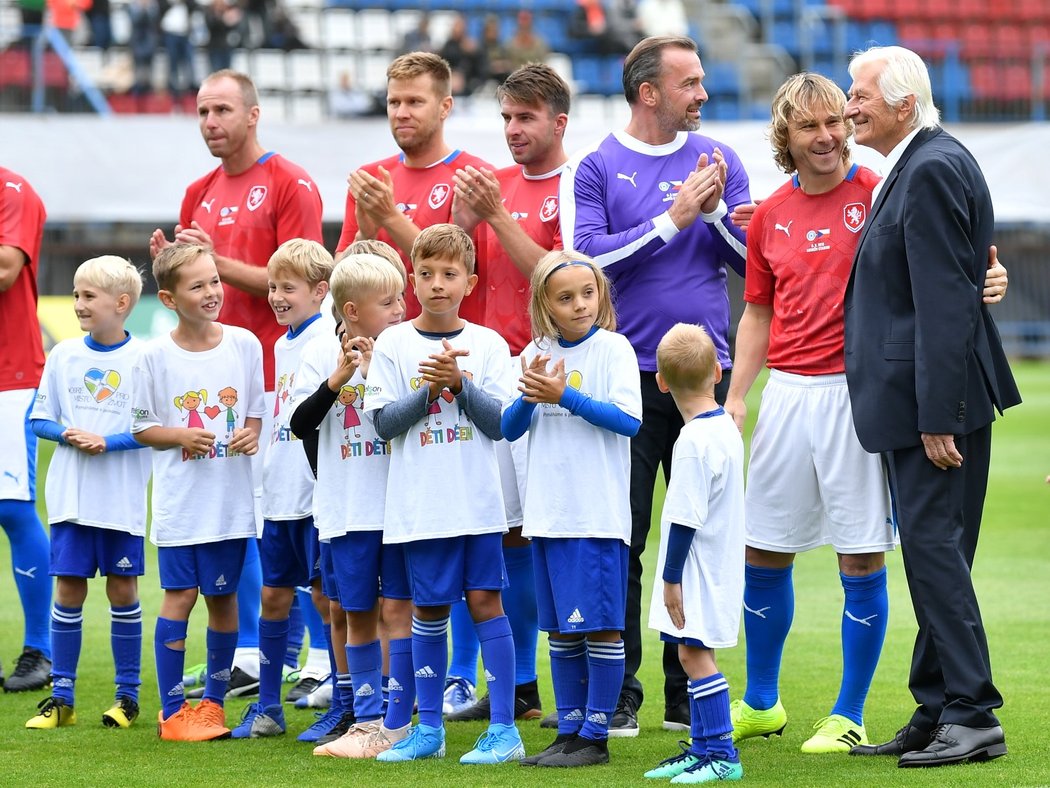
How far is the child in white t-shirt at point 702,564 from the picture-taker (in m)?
4.79

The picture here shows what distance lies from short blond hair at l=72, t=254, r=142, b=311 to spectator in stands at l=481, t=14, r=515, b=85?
52.5 ft

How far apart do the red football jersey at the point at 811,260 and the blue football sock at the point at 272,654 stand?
215 centimetres

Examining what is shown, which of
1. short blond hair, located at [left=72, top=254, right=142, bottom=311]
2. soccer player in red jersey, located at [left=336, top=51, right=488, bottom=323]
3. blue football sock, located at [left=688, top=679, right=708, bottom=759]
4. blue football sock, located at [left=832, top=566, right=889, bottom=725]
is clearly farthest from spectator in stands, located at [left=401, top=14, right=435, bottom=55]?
blue football sock, located at [left=688, top=679, right=708, bottom=759]

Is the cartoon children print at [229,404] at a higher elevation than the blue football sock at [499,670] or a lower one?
higher

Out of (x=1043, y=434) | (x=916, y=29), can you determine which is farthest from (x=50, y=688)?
(x=916, y=29)

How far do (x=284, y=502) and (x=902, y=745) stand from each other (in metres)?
2.44

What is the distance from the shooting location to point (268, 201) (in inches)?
266

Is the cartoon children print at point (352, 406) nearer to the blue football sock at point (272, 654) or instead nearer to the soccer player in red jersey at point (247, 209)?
the blue football sock at point (272, 654)

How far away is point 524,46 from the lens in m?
22.2

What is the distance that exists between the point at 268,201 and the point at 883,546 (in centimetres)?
316

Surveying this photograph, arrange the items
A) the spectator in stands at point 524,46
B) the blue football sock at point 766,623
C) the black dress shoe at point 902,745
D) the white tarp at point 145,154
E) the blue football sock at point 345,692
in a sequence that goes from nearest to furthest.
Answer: the black dress shoe at point 902,745 → the blue football sock at point 766,623 → the blue football sock at point 345,692 → the white tarp at point 145,154 → the spectator in stands at point 524,46

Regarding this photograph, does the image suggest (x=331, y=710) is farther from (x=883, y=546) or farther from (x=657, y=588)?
(x=883, y=546)

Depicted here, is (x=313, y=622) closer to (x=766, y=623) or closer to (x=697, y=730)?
(x=766, y=623)

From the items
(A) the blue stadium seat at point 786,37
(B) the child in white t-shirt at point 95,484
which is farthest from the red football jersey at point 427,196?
(A) the blue stadium seat at point 786,37
